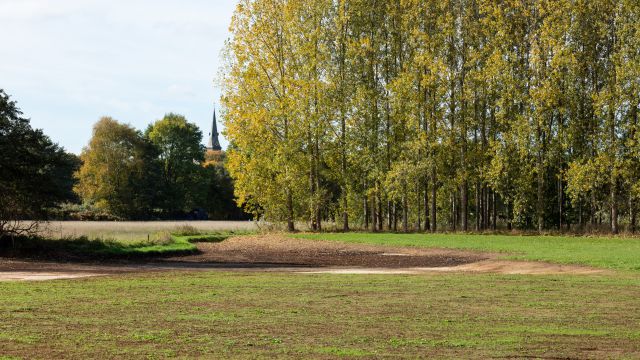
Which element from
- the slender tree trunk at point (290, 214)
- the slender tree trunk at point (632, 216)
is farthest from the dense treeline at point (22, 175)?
the slender tree trunk at point (632, 216)

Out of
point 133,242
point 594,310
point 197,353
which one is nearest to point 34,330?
point 197,353

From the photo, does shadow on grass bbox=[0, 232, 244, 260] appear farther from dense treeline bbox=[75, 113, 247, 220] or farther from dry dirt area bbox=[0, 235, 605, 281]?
dense treeline bbox=[75, 113, 247, 220]

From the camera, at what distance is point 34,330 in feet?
50.2

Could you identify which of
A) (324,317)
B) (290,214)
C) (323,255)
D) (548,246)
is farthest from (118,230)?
(324,317)

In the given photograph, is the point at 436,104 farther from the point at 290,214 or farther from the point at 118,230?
the point at 118,230

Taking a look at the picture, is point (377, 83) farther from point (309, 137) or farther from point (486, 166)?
point (486, 166)

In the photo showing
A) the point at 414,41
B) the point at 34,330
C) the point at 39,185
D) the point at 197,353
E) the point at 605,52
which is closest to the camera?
the point at 197,353

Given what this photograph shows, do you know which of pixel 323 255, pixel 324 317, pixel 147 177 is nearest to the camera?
pixel 324 317

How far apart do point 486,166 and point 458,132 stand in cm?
371

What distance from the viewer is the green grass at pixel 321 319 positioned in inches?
533

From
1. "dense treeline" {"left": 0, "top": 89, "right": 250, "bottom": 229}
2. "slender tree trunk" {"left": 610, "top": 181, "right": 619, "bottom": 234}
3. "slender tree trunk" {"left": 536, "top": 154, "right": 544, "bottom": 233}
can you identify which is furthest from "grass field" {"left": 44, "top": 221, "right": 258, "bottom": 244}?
"slender tree trunk" {"left": 610, "top": 181, "right": 619, "bottom": 234}

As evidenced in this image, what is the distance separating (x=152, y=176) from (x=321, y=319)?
3692 inches

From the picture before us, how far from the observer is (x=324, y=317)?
57.9 ft

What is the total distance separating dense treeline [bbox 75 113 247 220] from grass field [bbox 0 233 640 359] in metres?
76.6
